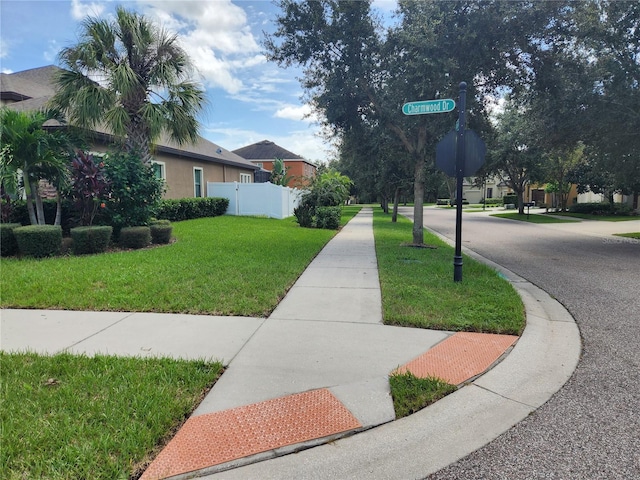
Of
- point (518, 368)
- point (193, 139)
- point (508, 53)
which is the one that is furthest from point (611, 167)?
point (193, 139)

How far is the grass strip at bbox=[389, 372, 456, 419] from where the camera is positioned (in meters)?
2.84

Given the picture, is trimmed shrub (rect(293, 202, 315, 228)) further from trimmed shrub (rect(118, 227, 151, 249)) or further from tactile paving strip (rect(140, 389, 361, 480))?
tactile paving strip (rect(140, 389, 361, 480))

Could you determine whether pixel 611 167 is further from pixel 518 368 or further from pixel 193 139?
pixel 193 139

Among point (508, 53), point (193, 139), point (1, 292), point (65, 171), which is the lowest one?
point (1, 292)

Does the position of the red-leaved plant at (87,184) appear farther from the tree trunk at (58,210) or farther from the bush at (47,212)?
the bush at (47,212)

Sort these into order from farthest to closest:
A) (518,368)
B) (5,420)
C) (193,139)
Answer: (193,139)
(518,368)
(5,420)

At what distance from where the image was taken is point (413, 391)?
3.00 m

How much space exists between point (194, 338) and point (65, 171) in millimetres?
7393

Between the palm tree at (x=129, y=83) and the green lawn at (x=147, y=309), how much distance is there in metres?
4.00

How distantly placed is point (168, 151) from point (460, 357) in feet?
54.9

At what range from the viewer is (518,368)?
11.5ft

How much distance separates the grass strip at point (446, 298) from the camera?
14.8 feet

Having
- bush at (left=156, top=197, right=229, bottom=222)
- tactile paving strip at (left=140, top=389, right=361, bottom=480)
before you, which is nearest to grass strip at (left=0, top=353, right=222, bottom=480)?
tactile paving strip at (left=140, top=389, right=361, bottom=480)

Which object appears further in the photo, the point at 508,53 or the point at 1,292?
the point at 508,53
